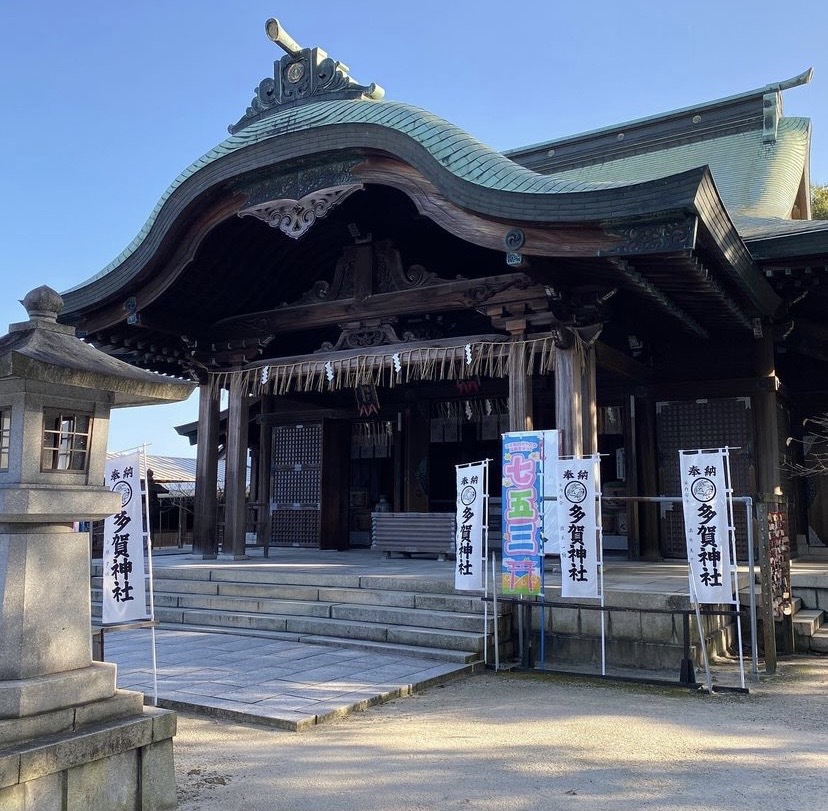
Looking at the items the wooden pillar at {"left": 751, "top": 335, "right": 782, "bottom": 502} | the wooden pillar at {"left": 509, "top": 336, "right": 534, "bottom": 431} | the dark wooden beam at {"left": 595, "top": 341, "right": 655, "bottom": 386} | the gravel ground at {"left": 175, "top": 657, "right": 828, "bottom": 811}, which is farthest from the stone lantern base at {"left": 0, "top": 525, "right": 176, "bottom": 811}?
the wooden pillar at {"left": 751, "top": 335, "right": 782, "bottom": 502}

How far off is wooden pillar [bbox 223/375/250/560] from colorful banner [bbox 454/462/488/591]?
504 cm

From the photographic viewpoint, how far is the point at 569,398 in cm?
907

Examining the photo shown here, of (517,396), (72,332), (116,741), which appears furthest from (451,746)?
(517,396)

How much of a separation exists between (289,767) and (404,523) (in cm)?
774

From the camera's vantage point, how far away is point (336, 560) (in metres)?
11.9

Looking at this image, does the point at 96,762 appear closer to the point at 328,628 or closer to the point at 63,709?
the point at 63,709

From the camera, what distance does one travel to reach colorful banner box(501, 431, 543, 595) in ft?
23.2

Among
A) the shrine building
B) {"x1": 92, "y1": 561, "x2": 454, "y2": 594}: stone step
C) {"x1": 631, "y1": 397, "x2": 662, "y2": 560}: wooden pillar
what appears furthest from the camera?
{"x1": 631, "y1": 397, "x2": 662, "y2": 560}: wooden pillar

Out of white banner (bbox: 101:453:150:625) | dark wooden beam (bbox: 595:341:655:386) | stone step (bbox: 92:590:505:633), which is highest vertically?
dark wooden beam (bbox: 595:341:655:386)

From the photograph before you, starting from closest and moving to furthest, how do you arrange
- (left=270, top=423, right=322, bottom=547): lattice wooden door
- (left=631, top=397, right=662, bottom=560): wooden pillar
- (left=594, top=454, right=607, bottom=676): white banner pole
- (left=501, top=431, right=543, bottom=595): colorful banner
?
1. (left=594, top=454, right=607, bottom=676): white banner pole
2. (left=501, top=431, right=543, bottom=595): colorful banner
3. (left=631, top=397, right=662, bottom=560): wooden pillar
4. (left=270, top=423, right=322, bottom=547): lattice wooden door

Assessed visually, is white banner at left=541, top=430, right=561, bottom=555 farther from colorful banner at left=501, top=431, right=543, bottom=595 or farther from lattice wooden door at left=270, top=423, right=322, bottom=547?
lattice wooden door at left=270, top=423, right=322, bottom=547

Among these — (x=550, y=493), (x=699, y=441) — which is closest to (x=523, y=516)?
(x=550, y=493)

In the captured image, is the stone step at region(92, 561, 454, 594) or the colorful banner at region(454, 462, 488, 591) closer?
the colorful banner at region(454, 462, 488, 591)

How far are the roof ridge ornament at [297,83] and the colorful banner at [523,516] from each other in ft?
19.0
